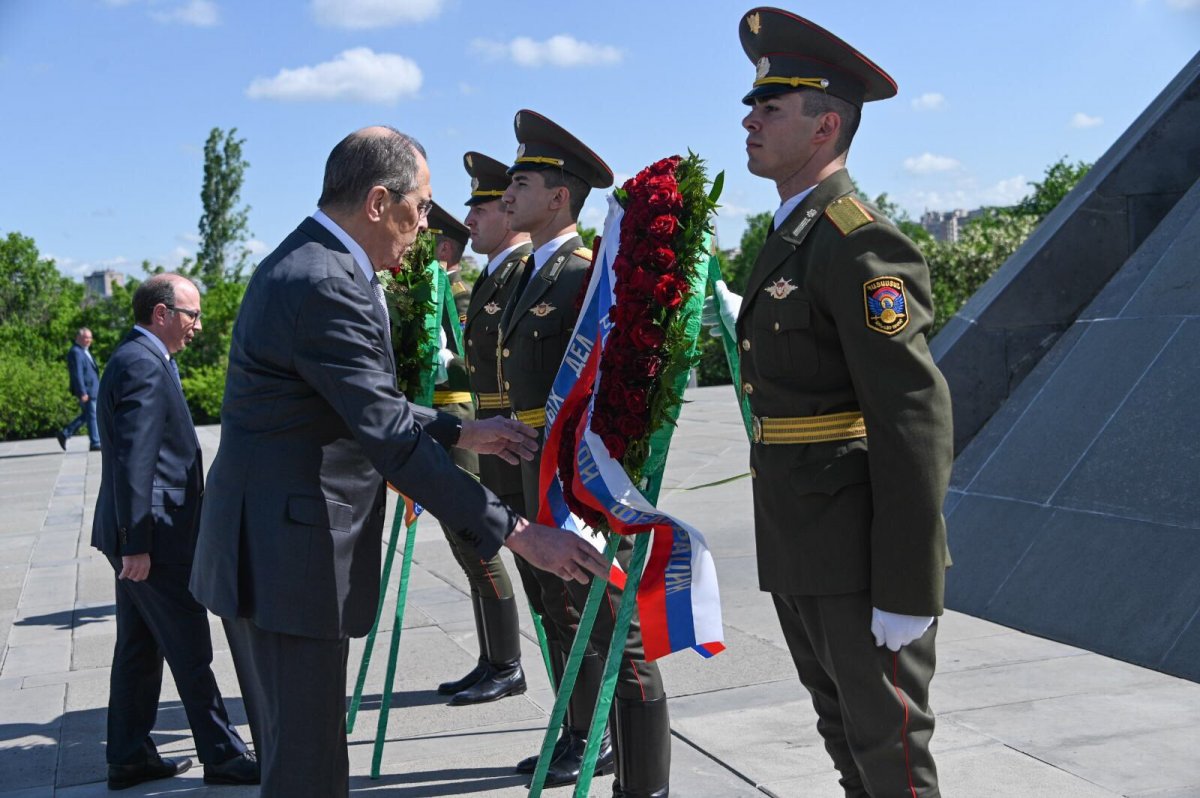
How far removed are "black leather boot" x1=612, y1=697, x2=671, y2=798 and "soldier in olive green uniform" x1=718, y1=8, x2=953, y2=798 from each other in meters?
0.87

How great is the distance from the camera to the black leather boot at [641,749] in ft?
12.9

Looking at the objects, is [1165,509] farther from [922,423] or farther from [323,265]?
[323,265]

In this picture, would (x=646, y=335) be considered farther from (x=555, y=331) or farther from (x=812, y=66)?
(x=555, y=331)

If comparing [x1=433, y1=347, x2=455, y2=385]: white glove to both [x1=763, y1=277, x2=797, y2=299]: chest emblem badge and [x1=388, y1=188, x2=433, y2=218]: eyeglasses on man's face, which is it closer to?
[x1=388, y1=188, x2=433, y2=218]: eyeglasses on man's face

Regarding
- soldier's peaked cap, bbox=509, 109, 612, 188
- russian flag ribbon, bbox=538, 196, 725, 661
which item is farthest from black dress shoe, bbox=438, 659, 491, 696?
russian flag ribbon, bbox=538, 196, 725, 661

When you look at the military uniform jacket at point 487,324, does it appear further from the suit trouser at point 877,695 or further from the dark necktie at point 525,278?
the suit trouser at point 877,695

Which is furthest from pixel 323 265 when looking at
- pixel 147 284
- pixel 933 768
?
pixel 147 284

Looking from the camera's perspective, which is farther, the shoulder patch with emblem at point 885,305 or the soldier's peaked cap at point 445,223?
the soldier's peaked cap at point 445,223

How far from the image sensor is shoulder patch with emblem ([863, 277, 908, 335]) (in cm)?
279

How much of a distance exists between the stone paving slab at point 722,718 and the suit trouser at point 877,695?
122 cm

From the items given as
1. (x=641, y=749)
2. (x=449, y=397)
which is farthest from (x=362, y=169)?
(x=449, y=397)

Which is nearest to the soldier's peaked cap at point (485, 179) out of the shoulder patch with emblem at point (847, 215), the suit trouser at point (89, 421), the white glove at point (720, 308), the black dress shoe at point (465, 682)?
the black dress shoe at point (465, 682)

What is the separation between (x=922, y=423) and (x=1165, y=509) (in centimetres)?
352

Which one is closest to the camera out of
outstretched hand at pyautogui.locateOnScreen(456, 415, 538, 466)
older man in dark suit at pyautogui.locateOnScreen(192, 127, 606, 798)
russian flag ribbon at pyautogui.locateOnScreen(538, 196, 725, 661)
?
older man in dark suit at pyautogui.locateOnScreen(192, 127, 606, 798)
